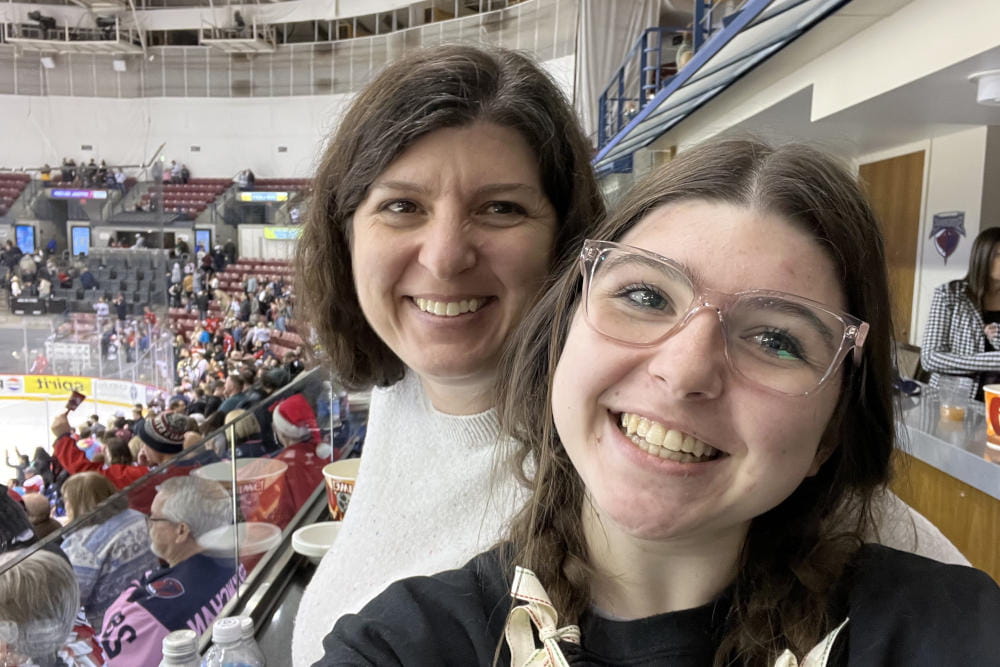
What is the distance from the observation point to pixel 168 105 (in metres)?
16.9

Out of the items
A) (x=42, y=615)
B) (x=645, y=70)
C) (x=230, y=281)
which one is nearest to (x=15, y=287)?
(x=230, y=281)

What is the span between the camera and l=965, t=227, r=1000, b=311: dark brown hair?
2.75 m

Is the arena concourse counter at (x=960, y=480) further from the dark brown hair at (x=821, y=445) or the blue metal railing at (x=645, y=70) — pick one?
the blue metal railing at (x=645, y=70)

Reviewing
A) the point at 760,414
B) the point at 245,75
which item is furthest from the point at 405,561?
the point at 245,75

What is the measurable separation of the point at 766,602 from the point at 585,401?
0.21 metres

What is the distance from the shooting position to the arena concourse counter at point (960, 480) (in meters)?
1.88

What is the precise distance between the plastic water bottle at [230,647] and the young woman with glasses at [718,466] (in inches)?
17.2

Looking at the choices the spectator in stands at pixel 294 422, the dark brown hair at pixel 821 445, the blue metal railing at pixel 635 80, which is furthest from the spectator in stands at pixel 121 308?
the dark brown hair at pixel 821 445

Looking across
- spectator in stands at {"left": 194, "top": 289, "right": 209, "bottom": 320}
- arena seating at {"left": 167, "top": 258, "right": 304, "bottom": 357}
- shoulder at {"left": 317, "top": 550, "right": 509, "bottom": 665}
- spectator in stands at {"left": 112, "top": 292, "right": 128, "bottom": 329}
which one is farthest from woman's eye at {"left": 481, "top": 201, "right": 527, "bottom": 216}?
spectator in stands at {"left": 194, "top": 289, "right": 209, "bottom": 320}

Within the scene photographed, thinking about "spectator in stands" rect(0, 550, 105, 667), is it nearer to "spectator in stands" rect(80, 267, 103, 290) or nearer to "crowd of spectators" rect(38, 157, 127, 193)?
"spectator in stands" rect(80, 267, 103, 290)

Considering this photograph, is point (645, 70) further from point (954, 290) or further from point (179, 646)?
point (179, 646)

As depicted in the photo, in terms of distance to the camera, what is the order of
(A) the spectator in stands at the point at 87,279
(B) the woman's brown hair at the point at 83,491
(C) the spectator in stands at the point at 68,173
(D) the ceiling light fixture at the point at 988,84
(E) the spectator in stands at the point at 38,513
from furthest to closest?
(C) the spectator in stands at the point at 68,173
(A) the spectator in stands at the point at 87,279
(E) the spectator in stands at the point at 38,513
(B) the woman's brown hair at the point at 83,491
(D) the ceiling light fixture at the point at 988,84

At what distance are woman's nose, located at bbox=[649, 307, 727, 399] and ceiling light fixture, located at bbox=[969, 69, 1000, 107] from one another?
232 cm

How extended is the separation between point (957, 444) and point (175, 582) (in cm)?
199
